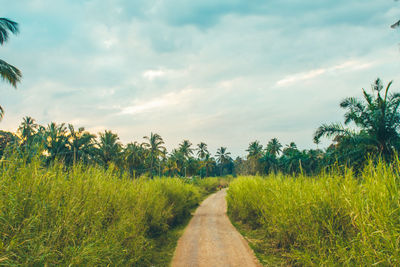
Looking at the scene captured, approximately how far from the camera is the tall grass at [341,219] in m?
3.38

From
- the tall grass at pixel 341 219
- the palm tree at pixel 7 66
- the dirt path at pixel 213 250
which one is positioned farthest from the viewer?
the palm tree at pixel 7 66

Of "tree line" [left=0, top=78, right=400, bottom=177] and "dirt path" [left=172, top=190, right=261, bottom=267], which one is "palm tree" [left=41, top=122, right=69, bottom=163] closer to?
"tree line" [left=0, top=78, right=400, bottom=177]

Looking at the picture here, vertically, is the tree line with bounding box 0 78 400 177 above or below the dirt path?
above

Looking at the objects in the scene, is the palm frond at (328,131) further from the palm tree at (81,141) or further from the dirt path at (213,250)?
the palm tree at (81,141)

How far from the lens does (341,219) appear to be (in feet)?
16.5

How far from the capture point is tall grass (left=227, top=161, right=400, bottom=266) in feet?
11.1

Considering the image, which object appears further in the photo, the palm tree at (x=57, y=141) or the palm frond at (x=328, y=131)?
the palm tree at (x=57, y=141)

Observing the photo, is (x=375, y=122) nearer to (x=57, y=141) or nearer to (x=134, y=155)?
(x=57, y=141)

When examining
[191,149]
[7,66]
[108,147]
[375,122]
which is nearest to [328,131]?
[375,122]

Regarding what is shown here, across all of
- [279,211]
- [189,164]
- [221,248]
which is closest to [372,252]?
[279,211]

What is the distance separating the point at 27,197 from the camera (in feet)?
11.0

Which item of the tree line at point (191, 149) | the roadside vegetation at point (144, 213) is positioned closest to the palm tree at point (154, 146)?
the tree line at point (191, 149)

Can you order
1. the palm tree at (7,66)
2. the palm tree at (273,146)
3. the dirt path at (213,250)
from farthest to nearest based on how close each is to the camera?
the palm tree at (273,146) → the palm tree at (7,66) → the dirt path at (213,250)

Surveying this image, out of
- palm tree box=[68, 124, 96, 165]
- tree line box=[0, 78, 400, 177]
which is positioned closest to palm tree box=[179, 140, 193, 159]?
tree line box=[0, 78, 400, 177]
